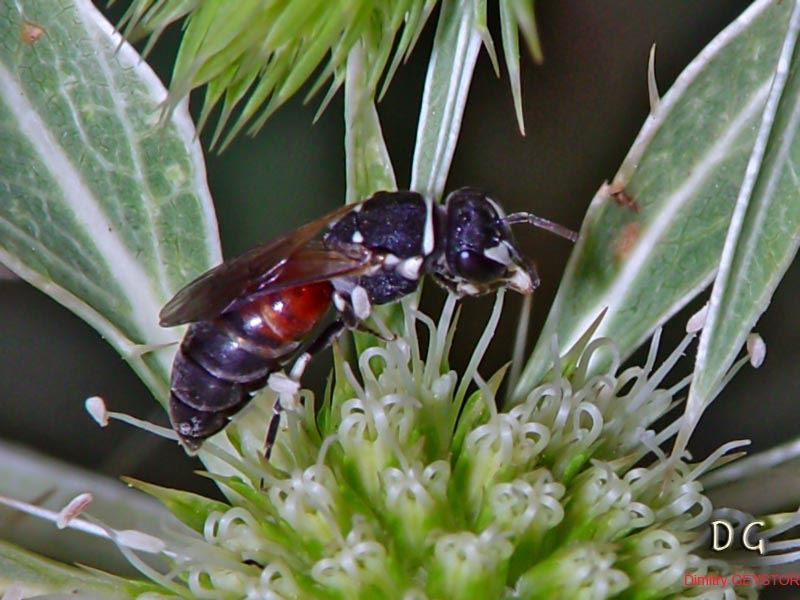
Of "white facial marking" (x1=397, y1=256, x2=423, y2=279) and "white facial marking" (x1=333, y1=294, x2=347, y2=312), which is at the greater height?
"white facial marking" (x1=397, y1=256, x2=423, y2=279)

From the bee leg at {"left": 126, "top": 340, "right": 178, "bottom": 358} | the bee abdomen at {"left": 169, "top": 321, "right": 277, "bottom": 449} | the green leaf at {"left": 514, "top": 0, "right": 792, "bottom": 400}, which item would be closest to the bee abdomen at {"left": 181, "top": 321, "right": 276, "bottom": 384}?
the bee abdomen at {"left": 169, "top": 321, "right": 277, "bottom": 449}

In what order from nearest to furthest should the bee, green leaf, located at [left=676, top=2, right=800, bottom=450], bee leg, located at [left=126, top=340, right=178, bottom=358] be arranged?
green leaf, located at [left=676, top=2, right=800, bottom=450] < the bee < bee leg, located at [left=126, top=340, right=178, bottom=358]

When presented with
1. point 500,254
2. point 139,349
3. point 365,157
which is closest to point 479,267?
point 500,254

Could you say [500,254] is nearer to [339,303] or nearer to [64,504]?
[339,303]

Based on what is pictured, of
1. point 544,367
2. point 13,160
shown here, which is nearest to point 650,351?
point 544,367

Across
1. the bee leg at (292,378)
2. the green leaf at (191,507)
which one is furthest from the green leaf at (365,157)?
the green leaf at (191,507)

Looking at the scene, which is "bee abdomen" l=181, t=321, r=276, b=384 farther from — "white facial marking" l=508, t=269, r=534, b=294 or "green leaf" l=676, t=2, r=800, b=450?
"green leaf" l=676, t=2, r=800, b=450

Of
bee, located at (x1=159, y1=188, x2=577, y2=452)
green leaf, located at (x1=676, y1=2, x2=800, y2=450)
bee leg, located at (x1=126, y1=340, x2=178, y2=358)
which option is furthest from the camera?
bee leg, located at (x1=126, y1=340, x2=178, y2=358)
